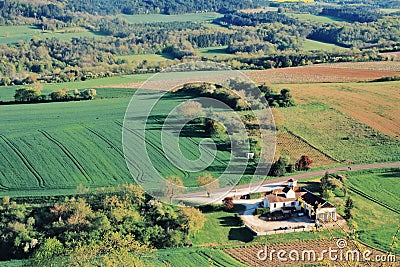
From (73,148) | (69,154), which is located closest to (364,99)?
(73,148)

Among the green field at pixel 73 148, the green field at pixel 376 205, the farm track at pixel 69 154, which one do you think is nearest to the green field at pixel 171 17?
the green field at pixel 73 148

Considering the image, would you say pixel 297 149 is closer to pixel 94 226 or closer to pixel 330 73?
pixel 94 226

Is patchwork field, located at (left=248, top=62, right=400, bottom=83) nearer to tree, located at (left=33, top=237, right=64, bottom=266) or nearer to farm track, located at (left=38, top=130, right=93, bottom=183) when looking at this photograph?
farm track, located at (left=38, top=130, right=93, bottom=183)

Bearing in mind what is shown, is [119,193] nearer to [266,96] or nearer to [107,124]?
[107,124]

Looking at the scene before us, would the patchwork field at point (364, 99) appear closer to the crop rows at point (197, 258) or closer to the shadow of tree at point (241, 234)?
the shadow of tree at point (241, 234)

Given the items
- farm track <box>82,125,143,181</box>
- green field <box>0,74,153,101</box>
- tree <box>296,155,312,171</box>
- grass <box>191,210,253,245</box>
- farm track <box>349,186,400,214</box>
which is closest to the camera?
grass <box>191,210,253,245</box>

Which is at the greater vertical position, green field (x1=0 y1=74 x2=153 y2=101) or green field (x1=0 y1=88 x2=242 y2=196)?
green field (x1=0 y1=88 x2=242 y2=196)

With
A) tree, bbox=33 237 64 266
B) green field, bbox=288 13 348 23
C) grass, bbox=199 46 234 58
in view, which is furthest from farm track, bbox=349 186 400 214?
green field, bbox=288 13 348 23
